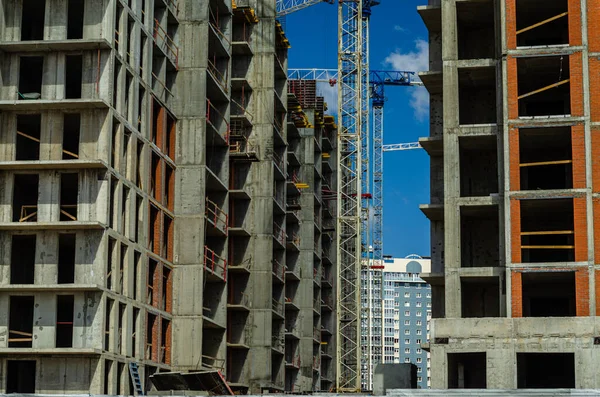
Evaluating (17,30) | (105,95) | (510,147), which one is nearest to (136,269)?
(105,95)

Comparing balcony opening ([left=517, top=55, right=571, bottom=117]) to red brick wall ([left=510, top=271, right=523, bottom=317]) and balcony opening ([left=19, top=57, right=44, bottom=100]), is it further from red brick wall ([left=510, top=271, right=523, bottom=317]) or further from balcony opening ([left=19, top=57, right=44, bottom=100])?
balcony opening ([left=19, top=57, right=44, bottom=100])

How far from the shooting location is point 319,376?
109188 mm

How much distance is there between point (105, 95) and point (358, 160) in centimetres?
5949

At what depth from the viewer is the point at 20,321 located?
54.3 m

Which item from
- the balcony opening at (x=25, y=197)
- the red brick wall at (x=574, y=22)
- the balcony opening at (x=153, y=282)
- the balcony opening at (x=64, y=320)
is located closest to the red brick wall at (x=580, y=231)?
the red brick wall at (x=574, y=22)

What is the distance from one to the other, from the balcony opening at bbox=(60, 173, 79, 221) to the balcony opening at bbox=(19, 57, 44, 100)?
4.13 metres

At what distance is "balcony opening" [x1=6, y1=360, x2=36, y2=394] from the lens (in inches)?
2089

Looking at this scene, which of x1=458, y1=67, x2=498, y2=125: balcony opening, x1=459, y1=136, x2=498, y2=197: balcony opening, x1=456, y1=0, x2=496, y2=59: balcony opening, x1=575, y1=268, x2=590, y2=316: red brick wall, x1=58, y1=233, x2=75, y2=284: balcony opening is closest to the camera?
x1=575, y1=268, x2=590, y2=316: red brick wall

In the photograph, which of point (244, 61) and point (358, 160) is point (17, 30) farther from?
point (358, 160)

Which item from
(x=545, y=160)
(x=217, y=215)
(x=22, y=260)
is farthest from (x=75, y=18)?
(x=545, y=160)

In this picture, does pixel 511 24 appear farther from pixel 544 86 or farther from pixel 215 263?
pixel 215 263

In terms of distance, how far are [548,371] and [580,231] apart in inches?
293

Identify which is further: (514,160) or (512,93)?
(512,93)

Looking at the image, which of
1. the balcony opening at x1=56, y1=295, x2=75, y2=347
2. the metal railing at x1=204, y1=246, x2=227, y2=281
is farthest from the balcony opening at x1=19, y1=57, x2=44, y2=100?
the metal railing at x1=204, y1=246, x2=227, y2=281
